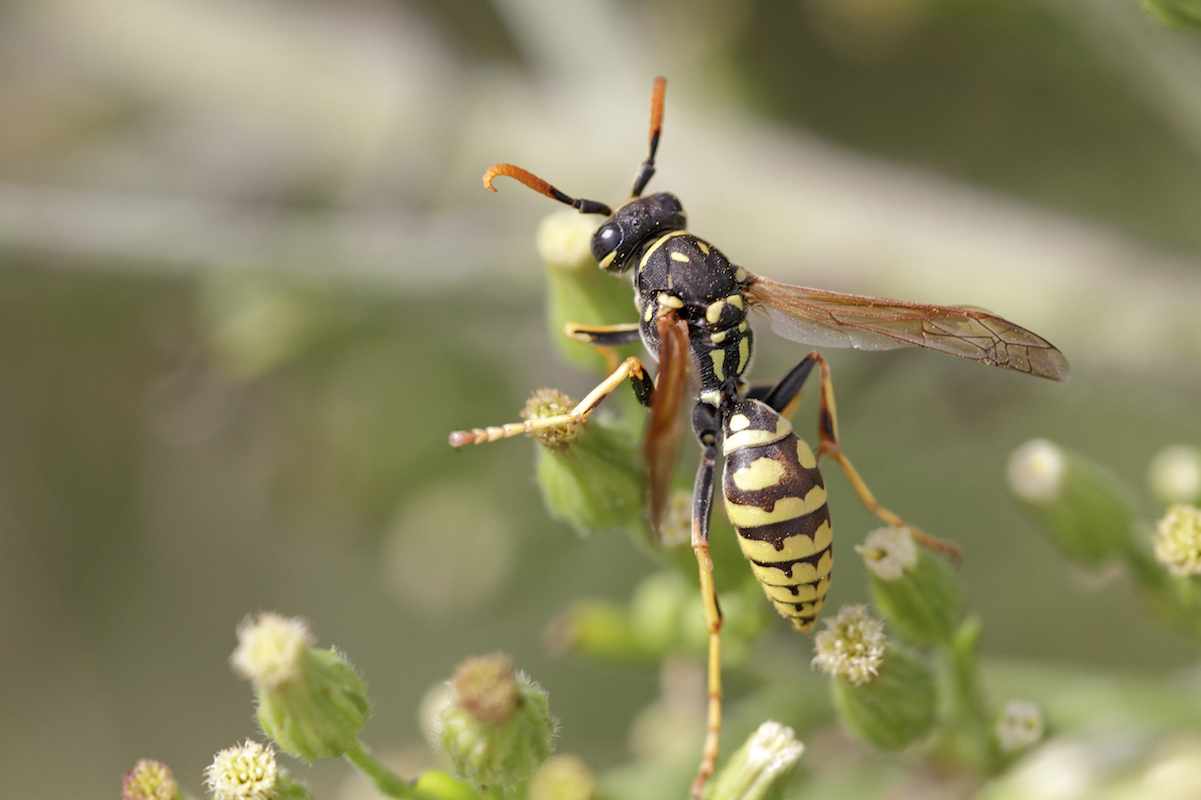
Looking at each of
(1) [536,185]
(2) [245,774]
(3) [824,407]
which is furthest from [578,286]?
(2) [245,774]

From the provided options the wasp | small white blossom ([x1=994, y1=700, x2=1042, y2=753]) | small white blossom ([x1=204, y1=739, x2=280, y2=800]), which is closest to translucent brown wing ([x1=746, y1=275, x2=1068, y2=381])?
the wasp

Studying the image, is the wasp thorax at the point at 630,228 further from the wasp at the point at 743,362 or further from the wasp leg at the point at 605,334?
the wasp leg at the point at 605,334

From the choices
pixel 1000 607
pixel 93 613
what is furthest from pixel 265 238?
pixel 1000 607

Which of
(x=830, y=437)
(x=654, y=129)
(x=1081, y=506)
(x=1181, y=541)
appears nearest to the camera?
(x=1181, y=541)

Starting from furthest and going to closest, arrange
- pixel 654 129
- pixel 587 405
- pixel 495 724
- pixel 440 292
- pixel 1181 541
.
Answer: pixel 440 292, pixel 654 129, pixel 587 405, pixel 1181 541, pixel 495 724

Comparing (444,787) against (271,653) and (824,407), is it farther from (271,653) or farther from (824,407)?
(824,407)

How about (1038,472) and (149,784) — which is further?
(1038,472)
